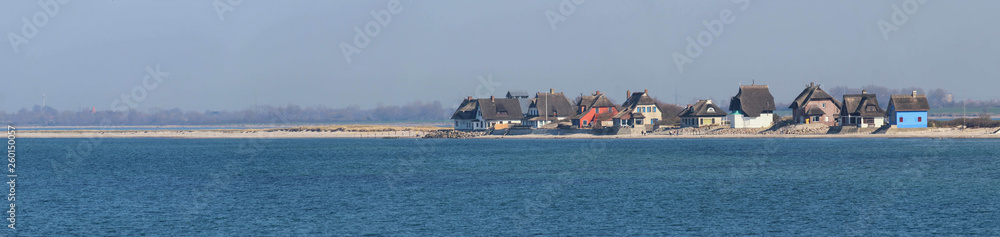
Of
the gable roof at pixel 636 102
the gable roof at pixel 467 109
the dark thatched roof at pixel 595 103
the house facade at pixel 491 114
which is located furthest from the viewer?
the gable roof at pixel 467 109

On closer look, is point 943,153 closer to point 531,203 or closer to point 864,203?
point 864,203

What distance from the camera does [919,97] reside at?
84.8 metres

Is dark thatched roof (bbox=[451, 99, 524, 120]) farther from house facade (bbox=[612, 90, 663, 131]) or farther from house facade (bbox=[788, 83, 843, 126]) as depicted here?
house facade (bbox=[788, 83, 843, 126])

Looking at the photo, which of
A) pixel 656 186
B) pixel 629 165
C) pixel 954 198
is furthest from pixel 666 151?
pixel 954 198

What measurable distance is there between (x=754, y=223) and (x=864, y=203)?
688 centimetres

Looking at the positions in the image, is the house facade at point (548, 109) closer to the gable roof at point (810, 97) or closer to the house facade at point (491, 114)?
the house facade at point (491, 114)

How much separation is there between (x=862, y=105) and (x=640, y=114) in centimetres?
2272

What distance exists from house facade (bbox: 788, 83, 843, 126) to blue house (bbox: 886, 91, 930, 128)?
6.14m

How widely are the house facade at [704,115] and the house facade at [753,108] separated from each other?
170cm

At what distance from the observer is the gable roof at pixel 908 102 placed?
8438 cm

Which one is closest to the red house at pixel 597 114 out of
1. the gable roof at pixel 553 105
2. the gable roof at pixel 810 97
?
the gable roof at pixel 553 105

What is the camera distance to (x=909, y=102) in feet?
277

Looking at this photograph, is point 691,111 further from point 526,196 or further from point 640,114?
point 526,196

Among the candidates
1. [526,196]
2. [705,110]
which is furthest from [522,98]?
[526,196]
